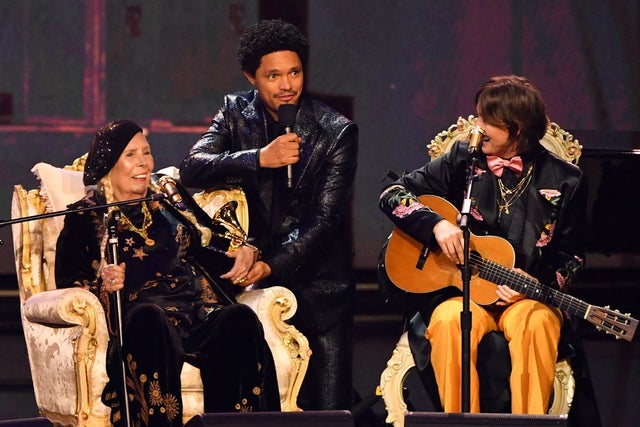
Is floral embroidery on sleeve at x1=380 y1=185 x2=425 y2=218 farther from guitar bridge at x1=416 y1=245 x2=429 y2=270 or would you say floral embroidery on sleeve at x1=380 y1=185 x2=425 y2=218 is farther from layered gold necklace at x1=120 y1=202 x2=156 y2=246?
layered gold necklace at x1=120 y1=202 x2=156 y2=246

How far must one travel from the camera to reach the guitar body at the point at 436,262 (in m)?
4.73

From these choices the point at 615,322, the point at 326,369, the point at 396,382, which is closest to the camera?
the point at 615,322

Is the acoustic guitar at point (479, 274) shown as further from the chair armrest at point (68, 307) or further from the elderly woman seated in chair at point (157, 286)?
the chair armrest at point (68, 307)

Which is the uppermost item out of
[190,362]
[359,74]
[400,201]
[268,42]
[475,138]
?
[268,42]

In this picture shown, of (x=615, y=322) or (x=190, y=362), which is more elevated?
(x=615, y=322)

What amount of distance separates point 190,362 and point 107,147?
890mm

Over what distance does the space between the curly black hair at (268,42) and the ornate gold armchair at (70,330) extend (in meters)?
0.60

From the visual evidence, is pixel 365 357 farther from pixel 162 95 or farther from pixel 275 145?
pixel 275 145

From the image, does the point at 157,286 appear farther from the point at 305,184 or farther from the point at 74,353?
the point at 305,184

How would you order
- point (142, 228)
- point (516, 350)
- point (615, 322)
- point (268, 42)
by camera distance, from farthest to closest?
point (268, 42) < point (142, 228) < point (516, 350) < point (615, 322)

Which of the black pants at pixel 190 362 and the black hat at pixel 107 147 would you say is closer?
the black pants at pixel 190 362

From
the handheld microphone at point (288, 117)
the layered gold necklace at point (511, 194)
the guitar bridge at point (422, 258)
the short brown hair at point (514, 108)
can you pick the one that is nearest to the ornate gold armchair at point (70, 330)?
the handheld microphone at point (288, 117)

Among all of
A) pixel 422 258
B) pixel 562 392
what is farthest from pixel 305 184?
pixel 562 392

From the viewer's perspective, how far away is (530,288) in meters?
4.62
